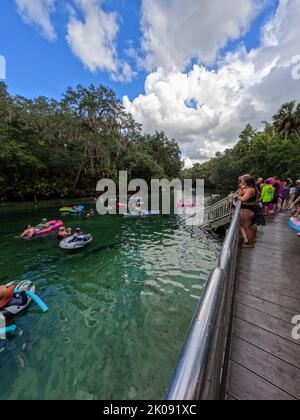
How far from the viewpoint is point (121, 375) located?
3510mm

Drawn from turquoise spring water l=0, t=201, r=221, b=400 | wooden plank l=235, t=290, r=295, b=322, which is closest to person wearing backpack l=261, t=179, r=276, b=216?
turquoise spring water l=0, t=201, r=221, b=400

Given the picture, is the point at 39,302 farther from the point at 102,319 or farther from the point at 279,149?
the point at 279,149

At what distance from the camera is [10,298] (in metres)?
5.16

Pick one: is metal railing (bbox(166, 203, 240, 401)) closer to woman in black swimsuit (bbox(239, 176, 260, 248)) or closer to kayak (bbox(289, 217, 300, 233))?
woman in black swimsuit (bbox(239, 176, 260, 248))

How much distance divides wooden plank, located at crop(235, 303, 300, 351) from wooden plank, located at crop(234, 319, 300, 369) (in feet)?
0.18

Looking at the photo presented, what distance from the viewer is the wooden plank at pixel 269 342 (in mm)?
1822

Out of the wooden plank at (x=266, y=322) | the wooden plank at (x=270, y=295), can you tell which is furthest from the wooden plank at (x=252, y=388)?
the wooden plank at (x=270, y=295)

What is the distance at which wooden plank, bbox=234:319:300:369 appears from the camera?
5.98 ft

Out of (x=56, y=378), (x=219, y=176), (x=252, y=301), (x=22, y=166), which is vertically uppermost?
(x=219, y=176)

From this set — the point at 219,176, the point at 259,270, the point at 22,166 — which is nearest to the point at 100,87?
the point at 22,166

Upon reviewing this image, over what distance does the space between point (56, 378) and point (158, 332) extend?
2298 millimetres

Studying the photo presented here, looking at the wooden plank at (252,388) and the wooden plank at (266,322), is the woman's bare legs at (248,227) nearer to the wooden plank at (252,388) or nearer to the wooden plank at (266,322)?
the wooden plank at (266,322)

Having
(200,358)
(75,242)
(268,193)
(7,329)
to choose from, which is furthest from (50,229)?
(200,358)

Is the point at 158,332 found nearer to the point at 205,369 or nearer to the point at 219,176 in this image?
the point at 205,369
